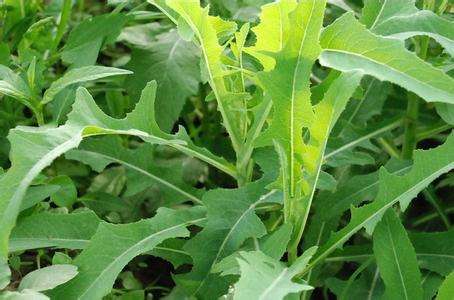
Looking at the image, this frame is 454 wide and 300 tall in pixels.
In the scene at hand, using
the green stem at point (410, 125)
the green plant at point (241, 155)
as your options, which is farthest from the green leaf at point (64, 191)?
the green stem at point (410, 125)

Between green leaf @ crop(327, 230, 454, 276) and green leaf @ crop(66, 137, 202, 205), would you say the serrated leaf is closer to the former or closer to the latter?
green leaf @ crop(66, 137, 202, 205)

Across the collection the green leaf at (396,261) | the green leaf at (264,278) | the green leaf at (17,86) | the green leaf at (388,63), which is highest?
the green leaf at (388,63)

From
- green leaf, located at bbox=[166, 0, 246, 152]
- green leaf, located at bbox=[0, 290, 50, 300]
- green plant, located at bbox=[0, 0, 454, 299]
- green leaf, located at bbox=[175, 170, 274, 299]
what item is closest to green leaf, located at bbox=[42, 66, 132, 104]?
green plant, located at bbox=[0, 0, 454, 299]

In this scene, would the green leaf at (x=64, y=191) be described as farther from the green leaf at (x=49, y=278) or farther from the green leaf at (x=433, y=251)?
the green leaf at (x=433, y=251)

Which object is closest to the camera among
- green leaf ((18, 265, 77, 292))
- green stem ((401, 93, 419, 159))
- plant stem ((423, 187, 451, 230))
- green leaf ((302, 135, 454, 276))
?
green leaf ((18, 265, 77, 292))

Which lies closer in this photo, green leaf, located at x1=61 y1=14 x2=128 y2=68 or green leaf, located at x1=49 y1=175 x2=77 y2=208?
green leaf, located at x1=49 y1=175 x2=77 y2=208

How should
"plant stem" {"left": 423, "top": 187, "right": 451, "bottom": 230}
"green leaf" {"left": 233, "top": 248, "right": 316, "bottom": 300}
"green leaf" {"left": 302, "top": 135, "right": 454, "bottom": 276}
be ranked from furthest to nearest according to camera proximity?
"plant stem" {"left": 423, "top": 187, "right": 451, "bottom": 230}, "green leaf" {"left": 302, "top": 135, "right": 454, "bottom": 276}, "green leaf" {"left": 233, "top": 248, "right": 316, "bottom": 300}

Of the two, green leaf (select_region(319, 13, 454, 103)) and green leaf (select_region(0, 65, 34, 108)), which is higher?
green leaf (select_region(319, 13, 454, 103))
